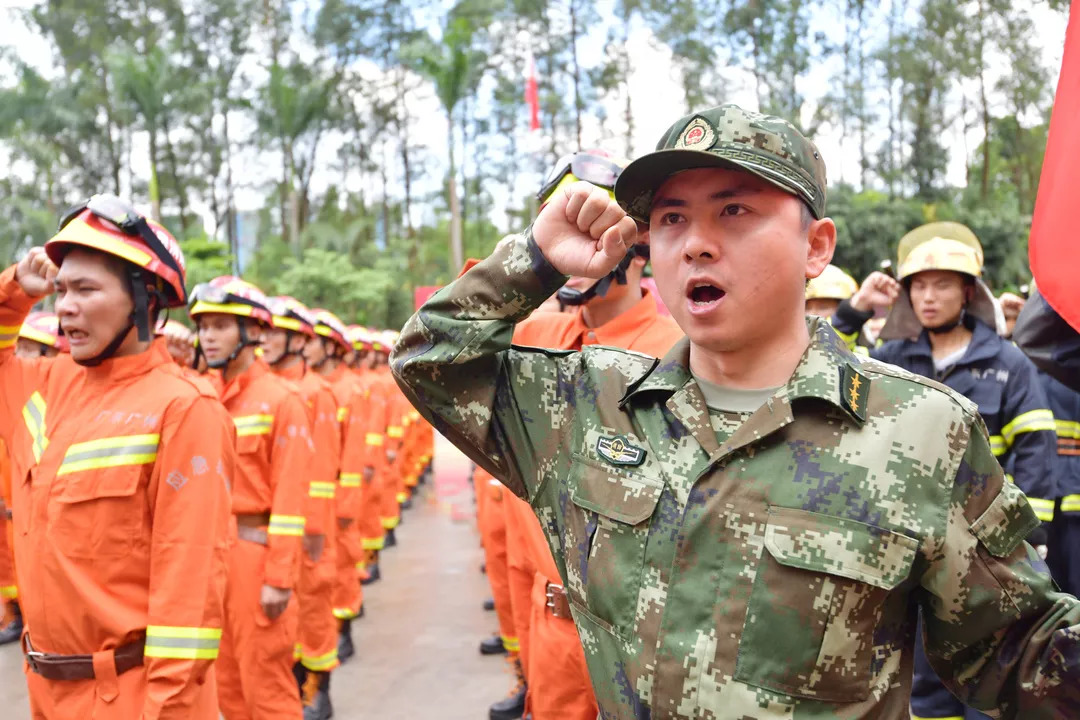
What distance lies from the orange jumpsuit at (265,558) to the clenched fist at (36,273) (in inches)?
70.2

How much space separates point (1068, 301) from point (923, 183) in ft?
108

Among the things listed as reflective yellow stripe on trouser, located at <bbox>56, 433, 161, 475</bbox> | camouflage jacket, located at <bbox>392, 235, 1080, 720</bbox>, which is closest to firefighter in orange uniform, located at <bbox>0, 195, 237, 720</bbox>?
reflective yellow stripe on trouser, located at <bbox>56, 433, 161, 475</bbox>

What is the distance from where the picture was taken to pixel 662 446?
1857 mm

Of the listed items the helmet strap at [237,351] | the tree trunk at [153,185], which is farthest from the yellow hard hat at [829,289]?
the tree trunk at [153,185]

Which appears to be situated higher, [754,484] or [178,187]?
[754,484]

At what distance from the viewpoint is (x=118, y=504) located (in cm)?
305

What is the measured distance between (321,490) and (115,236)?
119 inches

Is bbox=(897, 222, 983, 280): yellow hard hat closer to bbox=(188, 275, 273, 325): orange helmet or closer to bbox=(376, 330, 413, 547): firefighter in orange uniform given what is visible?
bbox=(188, 275, 273, 325): orange helmet

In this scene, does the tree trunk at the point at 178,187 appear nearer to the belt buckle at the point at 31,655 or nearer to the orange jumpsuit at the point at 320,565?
the orange jumpsuit at the point at 320,565

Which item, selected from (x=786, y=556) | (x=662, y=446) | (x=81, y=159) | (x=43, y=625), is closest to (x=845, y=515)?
(x=786, y=556)

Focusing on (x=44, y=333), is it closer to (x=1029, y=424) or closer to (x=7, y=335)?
(x=7, y=335)

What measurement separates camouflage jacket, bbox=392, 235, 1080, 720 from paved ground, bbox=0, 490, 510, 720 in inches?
174

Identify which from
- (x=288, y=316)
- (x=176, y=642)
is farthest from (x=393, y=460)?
(x=176, y=642)

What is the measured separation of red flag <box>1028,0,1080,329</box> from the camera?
183 centimetres
